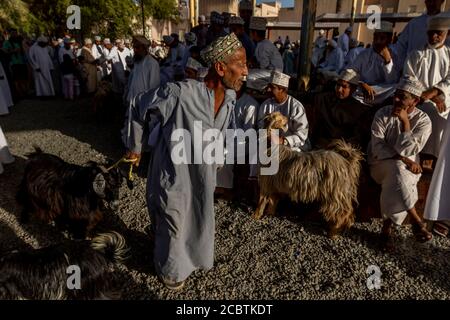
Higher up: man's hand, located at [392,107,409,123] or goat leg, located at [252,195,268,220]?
man's hand, located at [392,107,409,123]

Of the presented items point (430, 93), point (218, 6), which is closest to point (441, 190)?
point (430, 93)

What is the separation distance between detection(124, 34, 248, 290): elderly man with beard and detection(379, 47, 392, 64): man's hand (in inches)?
109

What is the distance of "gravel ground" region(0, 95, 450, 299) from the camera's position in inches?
109

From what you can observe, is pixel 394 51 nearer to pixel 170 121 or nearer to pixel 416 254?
pixel 416 254

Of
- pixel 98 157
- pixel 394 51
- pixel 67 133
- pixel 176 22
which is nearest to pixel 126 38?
pixel 176 22

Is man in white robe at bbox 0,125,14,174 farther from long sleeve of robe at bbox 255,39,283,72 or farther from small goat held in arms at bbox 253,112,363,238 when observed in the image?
long sleeve of robe at bbox 255,39,283,72

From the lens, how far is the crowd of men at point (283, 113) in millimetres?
2367

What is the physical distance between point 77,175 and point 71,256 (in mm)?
1191

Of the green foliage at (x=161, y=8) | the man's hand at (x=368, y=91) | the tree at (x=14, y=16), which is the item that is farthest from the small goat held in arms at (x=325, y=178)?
the green foliage at (x=161, y=8)

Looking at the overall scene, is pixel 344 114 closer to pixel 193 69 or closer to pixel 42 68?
pixel 193 69

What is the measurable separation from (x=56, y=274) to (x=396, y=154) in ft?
10.7

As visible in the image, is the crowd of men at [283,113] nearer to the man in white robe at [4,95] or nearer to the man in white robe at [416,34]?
the man in white robe at [416,34]

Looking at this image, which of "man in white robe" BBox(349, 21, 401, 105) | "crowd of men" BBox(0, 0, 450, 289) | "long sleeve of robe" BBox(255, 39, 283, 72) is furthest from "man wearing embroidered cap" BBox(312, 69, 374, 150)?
"long sleeve of robe" BBox(255, 39, 283, 72)

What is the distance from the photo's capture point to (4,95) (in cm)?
911
